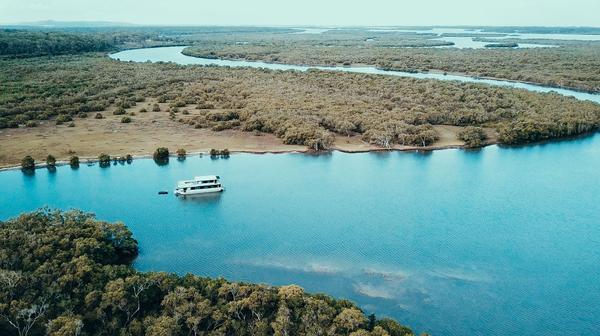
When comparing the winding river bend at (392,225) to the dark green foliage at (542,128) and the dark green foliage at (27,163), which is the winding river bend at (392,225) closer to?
the dark green foliage at (27,163)

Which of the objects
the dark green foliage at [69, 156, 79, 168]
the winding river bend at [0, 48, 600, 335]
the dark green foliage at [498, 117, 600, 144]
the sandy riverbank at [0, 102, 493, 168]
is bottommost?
the winding river bend at [0, 48, 600, 335]

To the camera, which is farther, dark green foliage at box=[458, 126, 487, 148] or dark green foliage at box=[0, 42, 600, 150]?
dark green foliage at box=[0, 42, 600, 150]

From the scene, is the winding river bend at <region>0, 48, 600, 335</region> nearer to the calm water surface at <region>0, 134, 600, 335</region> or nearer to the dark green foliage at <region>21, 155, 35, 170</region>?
the calm water surface at <region>0, 134, 600, 335</region>

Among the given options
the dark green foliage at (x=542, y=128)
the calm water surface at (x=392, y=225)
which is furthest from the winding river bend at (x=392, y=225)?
the dark green foliage at (x=542, y=128)

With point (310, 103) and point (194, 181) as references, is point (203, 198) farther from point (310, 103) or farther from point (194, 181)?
point (310, 103)

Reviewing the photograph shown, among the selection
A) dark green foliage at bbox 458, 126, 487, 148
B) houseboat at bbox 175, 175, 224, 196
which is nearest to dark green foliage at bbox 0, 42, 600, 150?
dark green foliage at bbox 458, 126, 487, 148

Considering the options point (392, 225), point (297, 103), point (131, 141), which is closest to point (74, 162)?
point (131, 141)
